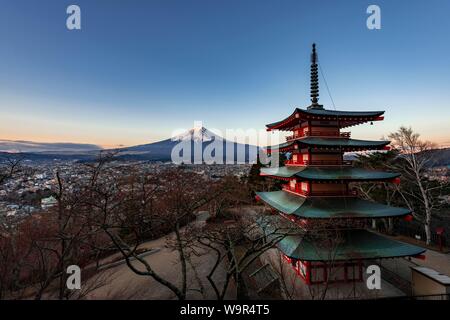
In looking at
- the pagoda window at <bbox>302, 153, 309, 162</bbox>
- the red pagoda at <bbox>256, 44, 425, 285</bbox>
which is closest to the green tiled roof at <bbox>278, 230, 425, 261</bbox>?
the red pagoda at <bbox>256, 44, 425, 285</bbox>

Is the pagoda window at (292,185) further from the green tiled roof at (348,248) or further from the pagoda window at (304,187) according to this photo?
the green tiled roof at (348,248)

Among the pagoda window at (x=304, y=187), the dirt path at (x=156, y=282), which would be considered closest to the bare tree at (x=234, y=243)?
the dirt path at (x=156, y=282)

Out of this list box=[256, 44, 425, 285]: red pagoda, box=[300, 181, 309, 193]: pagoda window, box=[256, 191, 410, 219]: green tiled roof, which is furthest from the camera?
box=[300, 181, 309, 193]: pagoda window

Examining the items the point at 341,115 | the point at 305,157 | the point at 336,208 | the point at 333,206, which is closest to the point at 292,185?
the point at 305,157

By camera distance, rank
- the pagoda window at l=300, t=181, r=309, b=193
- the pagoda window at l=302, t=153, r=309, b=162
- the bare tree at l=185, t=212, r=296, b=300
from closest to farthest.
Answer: the bare tree at l=185, t=212, r=296, b=300, the pagoda window at l=300, t=181, r=309, b=193, the pagoda window at l=302, t=153, r=309, b=162

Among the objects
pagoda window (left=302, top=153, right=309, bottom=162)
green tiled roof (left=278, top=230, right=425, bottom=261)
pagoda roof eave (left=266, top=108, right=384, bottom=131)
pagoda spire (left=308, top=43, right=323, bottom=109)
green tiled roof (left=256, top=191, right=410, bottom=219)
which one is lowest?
green tiled roof (left=278, top=230, right=425, bottom=261)

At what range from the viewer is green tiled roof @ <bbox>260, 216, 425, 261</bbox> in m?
8.41

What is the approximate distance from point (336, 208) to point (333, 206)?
182 mm

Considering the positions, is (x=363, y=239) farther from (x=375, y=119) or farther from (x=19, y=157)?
(x=19, y=157)

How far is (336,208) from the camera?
9547 millimetres

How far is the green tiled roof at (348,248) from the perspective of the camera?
841cm

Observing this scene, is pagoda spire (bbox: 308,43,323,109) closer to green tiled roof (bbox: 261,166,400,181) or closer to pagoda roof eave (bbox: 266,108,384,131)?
Answer: pagoda roof eave (bbox: 266,108,384,131)

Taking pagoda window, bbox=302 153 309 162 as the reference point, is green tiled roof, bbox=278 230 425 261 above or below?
below
